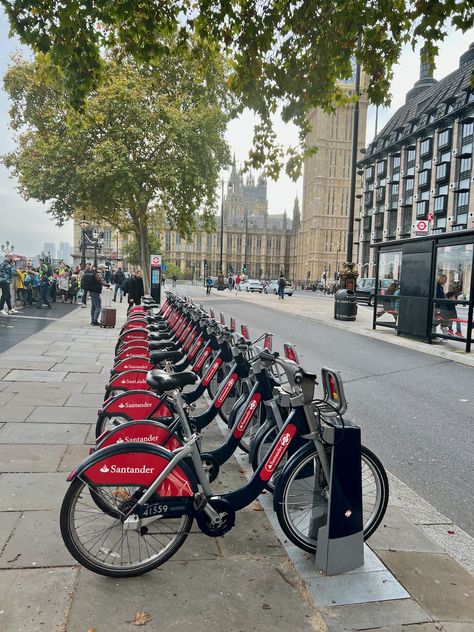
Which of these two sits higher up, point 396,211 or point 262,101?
point 396,211

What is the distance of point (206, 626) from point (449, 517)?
2192 mm

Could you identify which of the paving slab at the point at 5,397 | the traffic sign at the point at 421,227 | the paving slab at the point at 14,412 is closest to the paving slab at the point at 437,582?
the paving slab at the point at 14,412

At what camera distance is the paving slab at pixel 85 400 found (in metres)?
6.14

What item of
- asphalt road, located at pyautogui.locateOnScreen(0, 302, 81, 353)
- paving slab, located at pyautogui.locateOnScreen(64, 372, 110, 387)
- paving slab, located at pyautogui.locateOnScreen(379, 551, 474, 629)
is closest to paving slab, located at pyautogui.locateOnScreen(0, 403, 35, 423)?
paving slab, located at pyautogui.locateOnScreen(64, 372, 110, 387)

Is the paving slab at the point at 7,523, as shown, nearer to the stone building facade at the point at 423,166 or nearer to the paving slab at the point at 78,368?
the paving slab at the point at 78,368

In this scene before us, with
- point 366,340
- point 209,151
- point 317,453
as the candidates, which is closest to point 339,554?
point 317,453

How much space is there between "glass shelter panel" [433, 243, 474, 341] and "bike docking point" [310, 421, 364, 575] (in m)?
9.60

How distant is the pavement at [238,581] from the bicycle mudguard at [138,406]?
2.21 ft

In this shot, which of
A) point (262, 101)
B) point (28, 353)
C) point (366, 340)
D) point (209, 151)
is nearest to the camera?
point (262, 101)

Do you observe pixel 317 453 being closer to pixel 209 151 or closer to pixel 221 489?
pixel 221 489

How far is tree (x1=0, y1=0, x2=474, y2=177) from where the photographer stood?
5.04 metres

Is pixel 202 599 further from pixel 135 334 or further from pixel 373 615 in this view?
pixel 135 334

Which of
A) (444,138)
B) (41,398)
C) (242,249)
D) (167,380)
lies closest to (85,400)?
(41,398)

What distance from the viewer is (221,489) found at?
383 cm
